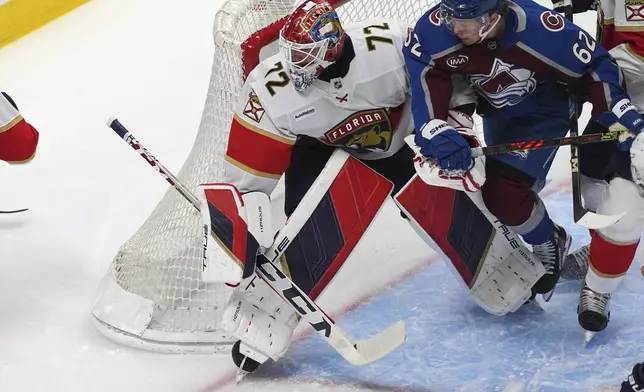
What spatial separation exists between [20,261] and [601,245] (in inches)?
77.0

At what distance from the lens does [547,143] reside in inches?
93.0

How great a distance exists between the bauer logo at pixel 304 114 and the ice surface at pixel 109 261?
675mm

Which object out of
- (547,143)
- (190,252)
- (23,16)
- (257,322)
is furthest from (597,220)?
(23,16)

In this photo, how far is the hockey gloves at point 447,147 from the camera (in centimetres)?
236

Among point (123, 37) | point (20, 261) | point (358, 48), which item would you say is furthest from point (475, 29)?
point (123, 37)

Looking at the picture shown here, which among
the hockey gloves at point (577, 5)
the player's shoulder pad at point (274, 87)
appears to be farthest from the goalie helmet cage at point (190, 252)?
the hockey gloves at point (577, 5)

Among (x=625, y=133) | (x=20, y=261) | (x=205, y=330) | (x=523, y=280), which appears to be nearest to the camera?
(x=625, y=133)

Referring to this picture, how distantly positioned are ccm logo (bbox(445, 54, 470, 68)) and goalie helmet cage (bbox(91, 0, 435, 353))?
1.62 feet

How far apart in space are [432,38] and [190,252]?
106 cm

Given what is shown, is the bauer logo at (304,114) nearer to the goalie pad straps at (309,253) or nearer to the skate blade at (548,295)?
the goalie pad straps at (309,253)

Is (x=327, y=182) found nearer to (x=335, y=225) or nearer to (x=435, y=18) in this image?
(x=335, y=225)

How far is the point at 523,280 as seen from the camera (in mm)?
2686

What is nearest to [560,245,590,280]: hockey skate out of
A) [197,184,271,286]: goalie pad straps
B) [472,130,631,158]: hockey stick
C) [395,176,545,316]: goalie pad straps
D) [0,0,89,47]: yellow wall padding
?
[395,176,545,316]: goalie pad straps

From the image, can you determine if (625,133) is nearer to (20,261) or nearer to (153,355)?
(153,355)
